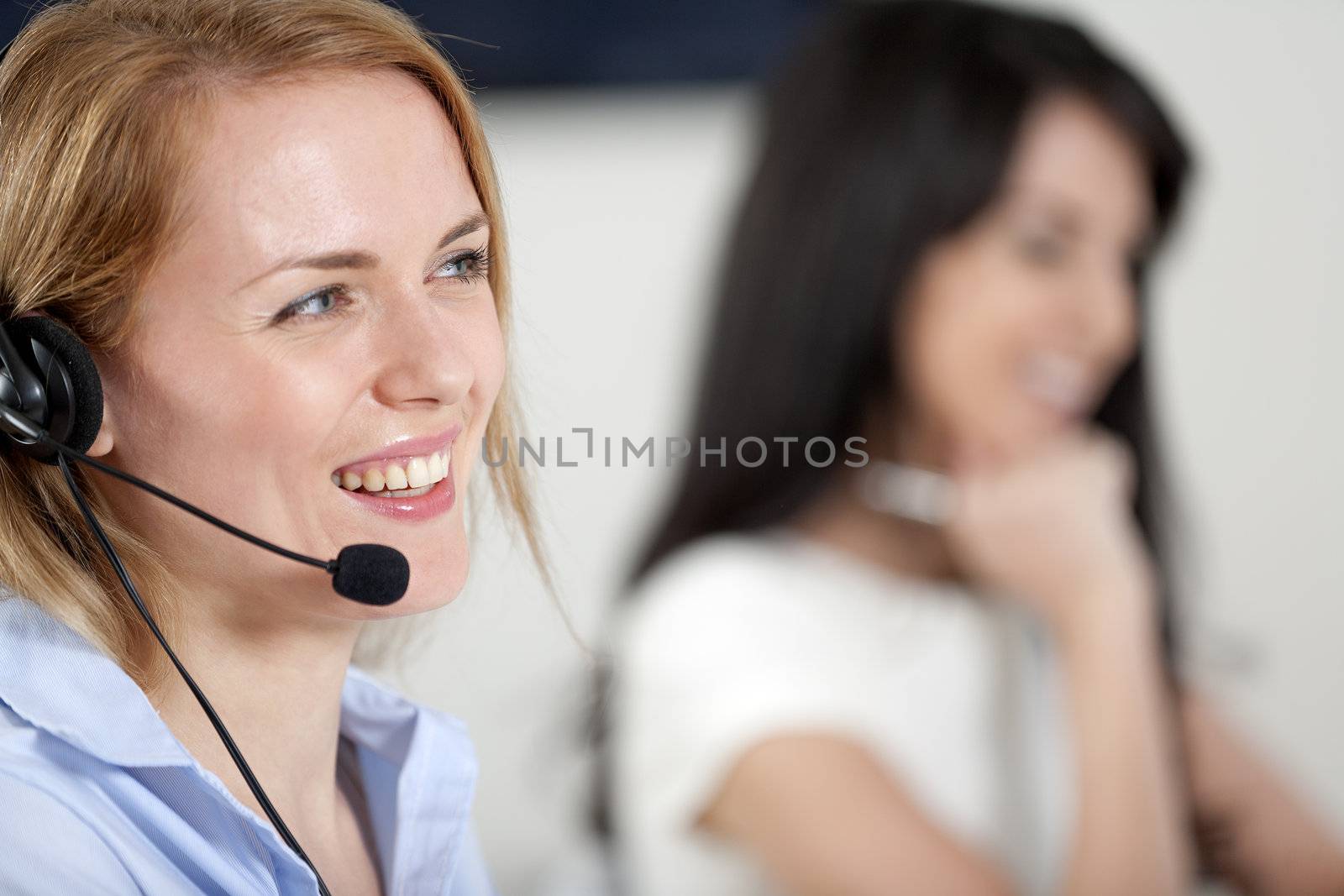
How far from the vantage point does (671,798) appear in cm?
132

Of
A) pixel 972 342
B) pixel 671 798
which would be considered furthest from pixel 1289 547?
pixel 671 798

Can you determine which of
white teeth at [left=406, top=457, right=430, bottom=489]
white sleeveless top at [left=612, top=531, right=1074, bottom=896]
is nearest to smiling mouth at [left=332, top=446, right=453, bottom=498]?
white teeth at [left=406, top=457, right=430, bottom=489]

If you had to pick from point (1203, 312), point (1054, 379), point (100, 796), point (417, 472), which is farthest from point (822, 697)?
→ point (1203, 312)

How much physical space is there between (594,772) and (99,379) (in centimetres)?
118

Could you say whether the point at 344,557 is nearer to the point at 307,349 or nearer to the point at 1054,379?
the point at 307,349

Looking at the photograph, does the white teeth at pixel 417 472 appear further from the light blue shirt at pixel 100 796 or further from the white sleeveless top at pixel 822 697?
the white sleeveless top at pixel 822 697

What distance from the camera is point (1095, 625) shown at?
143 cm

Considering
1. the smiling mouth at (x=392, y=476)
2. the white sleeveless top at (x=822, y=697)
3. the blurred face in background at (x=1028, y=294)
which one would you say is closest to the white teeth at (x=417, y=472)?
the smiling mouth at (x=392, y=476)

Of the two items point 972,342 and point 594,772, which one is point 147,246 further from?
point 594,772

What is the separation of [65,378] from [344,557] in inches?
5.9

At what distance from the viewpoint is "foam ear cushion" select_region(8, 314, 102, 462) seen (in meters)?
0.57

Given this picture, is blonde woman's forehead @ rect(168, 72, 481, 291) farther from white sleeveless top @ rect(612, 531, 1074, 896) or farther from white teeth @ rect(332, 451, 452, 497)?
white sleeveless top @ rect(612, 531, 1074, 896)

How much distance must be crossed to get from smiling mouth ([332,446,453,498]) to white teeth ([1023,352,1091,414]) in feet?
3.35

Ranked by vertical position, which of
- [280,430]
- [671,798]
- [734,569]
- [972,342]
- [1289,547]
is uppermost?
[280,430]
